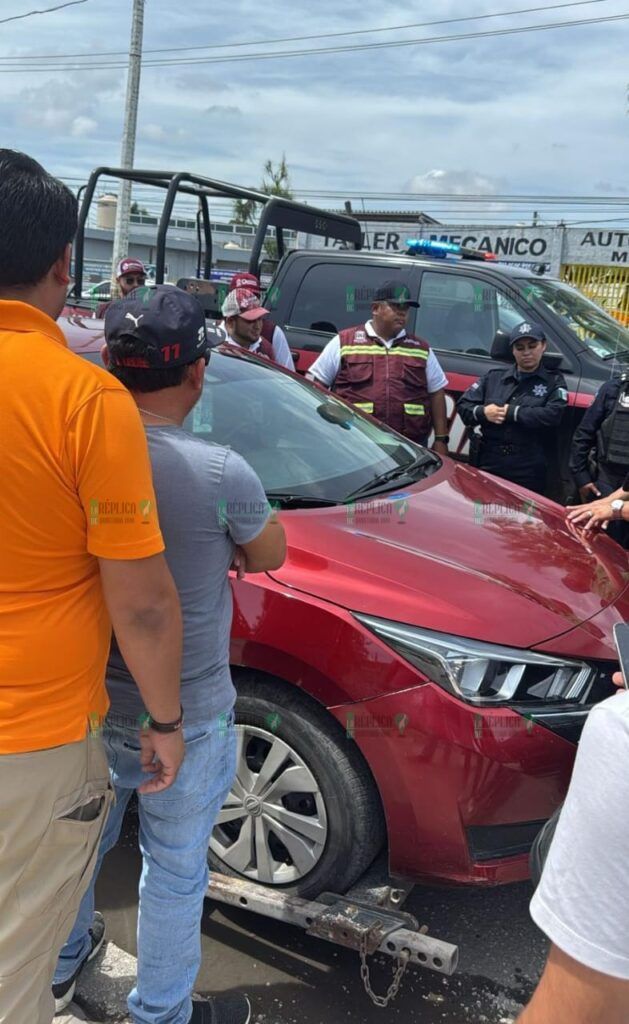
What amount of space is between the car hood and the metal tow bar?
748 millimetres

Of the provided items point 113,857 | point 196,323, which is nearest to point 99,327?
point 196,323

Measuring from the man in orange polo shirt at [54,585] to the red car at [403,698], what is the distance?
693 mm

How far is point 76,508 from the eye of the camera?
1.33m

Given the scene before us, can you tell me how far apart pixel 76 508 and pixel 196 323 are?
20.5 inches

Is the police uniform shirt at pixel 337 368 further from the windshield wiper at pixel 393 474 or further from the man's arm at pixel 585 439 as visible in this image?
the windshield wiper at pixel 393 474

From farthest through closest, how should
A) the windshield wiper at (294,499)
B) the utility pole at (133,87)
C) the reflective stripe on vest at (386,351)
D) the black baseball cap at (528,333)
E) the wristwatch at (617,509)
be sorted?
the utility pole at (133,87) < the reflective stripe on vest at (386,351) < the black baseball cap at (528,333) < the wristwatch at (617,509) < the windshield wiper at (294,499)

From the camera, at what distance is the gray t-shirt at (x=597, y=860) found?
0.75 m

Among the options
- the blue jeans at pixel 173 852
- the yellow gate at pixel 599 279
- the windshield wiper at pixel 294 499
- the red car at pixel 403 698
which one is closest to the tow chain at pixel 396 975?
the red car at pixel 403 698

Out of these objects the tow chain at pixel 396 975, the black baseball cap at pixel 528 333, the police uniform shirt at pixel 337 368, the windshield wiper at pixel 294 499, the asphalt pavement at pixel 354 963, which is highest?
the black baseball cap at pixel 528 333

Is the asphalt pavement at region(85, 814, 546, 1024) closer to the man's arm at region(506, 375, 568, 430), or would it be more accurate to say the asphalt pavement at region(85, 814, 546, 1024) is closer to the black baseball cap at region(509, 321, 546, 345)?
the man's arm at region(506, 375, 568, 430)

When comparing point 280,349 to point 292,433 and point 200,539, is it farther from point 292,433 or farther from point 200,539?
point 200,539

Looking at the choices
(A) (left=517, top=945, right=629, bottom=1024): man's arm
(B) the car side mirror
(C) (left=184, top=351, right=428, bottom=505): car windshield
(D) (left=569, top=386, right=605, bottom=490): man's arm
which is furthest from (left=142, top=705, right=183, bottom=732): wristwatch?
(B) the car side mirror

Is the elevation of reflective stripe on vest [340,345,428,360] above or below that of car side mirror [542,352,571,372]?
below

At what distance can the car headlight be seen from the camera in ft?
6.82
